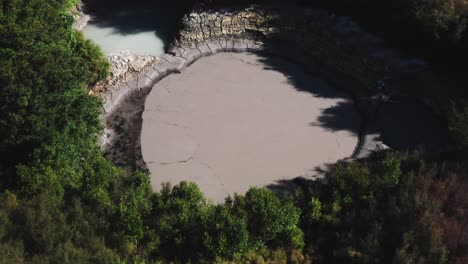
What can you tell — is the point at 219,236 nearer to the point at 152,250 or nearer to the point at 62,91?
the point at 152,250

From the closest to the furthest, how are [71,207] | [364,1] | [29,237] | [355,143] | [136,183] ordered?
[29,237] < [71,207] < [136,183] < [355,143] < [364,1]

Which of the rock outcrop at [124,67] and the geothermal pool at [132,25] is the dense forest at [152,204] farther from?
the geothermal pool at [132,25]

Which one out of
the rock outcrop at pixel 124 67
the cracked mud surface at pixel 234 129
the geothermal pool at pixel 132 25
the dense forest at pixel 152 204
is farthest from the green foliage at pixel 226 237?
the geothermal pool at pixel 132 25

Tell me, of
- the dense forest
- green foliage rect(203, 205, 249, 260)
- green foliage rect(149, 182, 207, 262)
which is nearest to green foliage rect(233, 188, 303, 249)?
the dense forest

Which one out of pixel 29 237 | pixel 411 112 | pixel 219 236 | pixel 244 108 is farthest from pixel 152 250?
pixel 411 112

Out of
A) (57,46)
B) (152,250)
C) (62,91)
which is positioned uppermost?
(57,46)

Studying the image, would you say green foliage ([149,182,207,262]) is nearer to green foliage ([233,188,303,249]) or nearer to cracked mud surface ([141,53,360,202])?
green foliage ([233,188,303,249])
